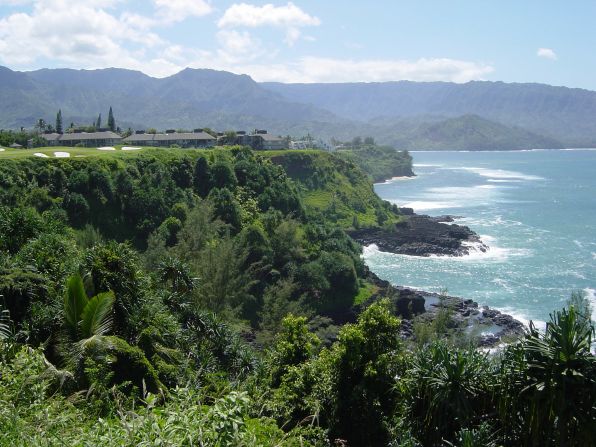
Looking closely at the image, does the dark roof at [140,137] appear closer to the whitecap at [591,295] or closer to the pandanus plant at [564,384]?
the whitecap at [591,295]

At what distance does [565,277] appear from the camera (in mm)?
63000

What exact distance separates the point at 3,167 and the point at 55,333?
40579mm

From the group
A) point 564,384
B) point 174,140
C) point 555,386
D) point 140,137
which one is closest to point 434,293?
point 555,386

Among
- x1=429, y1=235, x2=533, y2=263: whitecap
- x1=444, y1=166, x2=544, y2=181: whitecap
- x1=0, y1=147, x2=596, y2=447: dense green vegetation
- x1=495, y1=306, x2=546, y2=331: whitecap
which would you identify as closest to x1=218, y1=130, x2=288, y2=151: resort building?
x1=429, y1=235, x2=533, y2=263: whitecap

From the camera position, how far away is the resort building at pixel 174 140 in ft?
331

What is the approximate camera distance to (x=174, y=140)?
103 metres

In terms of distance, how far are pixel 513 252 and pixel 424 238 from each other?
1249cm

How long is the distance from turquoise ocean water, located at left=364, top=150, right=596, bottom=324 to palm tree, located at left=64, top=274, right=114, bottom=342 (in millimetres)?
44208

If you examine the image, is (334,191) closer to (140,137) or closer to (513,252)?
(140,137)

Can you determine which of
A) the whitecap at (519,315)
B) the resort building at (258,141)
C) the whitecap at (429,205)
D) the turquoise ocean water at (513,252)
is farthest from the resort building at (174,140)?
the whitecap at (519,315)

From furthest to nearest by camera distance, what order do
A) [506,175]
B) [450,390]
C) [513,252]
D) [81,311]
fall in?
[506,175], [513,252], [81,311], [450,390]

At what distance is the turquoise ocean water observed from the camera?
2328 inches

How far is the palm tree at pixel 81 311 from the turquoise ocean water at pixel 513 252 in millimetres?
44208

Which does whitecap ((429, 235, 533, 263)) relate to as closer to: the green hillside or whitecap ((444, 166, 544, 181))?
the green hillside
